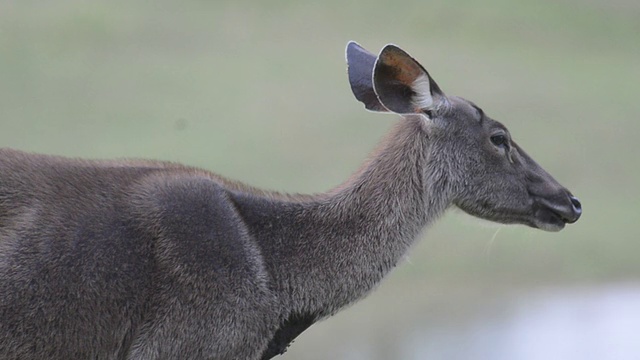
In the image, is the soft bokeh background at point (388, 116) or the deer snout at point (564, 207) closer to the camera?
the deer snout at point (564, 207)

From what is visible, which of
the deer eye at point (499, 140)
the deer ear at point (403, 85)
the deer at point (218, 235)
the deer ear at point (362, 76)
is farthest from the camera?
the deer ear at point (362, 76)

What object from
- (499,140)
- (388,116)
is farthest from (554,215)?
(388,116)

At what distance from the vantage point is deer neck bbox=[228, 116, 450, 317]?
7.12 meters

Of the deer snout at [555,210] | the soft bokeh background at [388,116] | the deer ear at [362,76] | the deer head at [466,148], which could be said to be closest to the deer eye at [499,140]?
the deer head at [466,148]

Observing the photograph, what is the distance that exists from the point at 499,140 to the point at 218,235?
1.71 meters

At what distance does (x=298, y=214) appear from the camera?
727 cm

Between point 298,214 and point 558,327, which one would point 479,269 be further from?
point 298,214

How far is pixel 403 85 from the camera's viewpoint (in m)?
7.52

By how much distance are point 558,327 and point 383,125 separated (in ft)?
12.7

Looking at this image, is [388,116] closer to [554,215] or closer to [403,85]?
[554,215]

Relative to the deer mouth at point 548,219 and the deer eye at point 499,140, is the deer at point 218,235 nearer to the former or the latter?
the deer eye at point 499,140

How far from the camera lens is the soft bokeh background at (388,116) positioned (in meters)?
13.2

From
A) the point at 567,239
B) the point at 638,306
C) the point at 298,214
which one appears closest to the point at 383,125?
the point at 567,239

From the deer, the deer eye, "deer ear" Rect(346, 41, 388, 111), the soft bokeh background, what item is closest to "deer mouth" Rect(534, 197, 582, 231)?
the deer
